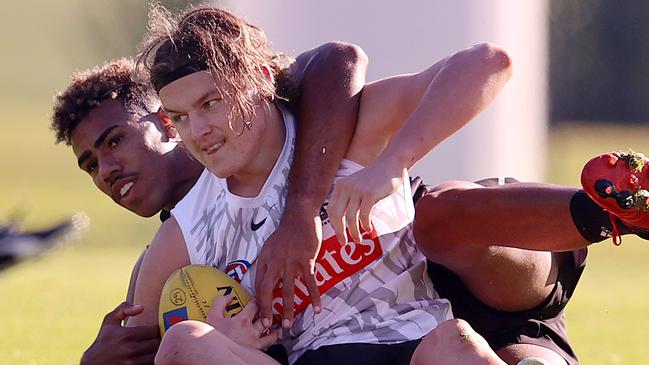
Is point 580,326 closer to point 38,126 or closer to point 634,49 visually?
point 634,49

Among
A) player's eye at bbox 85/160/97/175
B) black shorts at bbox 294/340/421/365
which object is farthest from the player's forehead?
player's eye at bbox 85/160/97/175

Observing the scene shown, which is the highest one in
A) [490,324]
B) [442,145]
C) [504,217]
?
[504,217]

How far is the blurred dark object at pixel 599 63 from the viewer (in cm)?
2725

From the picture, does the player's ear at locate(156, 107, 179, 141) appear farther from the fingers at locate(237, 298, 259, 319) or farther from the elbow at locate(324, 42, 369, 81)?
the fingers at locate(237, 298, 259, 319)

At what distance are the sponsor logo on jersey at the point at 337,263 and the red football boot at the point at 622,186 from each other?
74 cm

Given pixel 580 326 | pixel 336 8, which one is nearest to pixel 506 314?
pixel 336 8

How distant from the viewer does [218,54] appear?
11.9 ft

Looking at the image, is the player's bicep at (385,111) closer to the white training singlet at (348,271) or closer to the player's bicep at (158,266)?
the white training singlet at (348,271)

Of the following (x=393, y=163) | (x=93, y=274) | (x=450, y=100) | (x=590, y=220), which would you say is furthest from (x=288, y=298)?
(x=93, y=274)

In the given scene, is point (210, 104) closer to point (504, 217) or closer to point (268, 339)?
point (268, 339)

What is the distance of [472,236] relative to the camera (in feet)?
11.3

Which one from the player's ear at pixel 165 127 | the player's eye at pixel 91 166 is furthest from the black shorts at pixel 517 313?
the player's eye at pixel 91 166

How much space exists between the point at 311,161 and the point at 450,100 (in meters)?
0.46

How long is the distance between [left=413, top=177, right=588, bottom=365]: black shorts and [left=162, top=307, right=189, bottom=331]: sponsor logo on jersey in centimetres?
74
